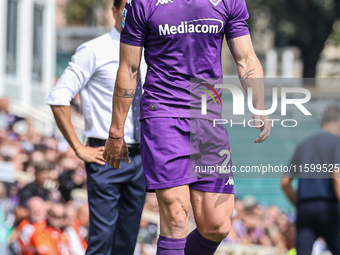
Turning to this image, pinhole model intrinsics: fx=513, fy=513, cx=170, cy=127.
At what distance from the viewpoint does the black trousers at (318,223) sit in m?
4.71

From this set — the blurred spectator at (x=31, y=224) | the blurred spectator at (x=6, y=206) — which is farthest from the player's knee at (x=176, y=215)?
the blurred spectator at (x=6, y=206)

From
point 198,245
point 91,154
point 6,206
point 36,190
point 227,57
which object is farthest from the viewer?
point 227,57

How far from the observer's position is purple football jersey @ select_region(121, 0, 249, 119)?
264cm

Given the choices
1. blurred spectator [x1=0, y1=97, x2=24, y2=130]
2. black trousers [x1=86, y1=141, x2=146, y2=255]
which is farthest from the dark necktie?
blurred spectator [x1=0, y1=97, x2=24, y2=130]

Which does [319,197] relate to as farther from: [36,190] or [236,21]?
[36,190]

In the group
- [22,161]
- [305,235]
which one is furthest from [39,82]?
[305,235]

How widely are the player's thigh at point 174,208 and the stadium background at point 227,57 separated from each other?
2.06ft

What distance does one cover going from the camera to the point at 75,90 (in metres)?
3.46

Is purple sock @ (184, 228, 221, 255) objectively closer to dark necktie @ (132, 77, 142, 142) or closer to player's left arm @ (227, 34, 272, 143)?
player's left arm @ (227, 34, 272, 143)

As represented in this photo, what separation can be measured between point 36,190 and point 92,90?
3.76 metres

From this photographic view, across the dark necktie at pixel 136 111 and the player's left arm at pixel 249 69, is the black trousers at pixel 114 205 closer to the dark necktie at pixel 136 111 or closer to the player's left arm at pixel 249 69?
the dark necktie at pixel 136 111

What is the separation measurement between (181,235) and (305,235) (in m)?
2.55

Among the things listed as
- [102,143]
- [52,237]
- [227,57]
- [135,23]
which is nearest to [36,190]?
[52,237]

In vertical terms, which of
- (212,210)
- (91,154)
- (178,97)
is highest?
(178,97)
